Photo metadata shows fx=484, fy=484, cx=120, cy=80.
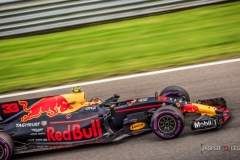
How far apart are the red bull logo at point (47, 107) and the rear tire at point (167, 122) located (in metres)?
1.43

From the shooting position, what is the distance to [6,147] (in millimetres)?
6770

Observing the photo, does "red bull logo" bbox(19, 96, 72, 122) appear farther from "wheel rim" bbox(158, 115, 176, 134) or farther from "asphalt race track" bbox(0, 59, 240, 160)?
"wheel rim" bbox(158, 115, 176, 134)

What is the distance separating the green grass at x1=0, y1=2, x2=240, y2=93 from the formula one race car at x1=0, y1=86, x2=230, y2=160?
103 inches

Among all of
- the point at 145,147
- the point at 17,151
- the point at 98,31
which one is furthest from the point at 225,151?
the point at 98,31

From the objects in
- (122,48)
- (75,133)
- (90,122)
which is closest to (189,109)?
(90,122)

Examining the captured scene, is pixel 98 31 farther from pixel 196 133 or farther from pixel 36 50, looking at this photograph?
pixel 196 133

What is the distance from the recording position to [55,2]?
11.6 m

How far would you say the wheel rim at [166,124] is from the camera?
6625 mm

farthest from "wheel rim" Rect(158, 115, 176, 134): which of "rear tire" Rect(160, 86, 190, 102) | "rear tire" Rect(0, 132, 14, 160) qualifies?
"rear tire" Rect(0, 132, 14, 160)

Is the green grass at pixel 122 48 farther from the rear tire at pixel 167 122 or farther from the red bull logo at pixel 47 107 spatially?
the rear tire at pixel 167 122

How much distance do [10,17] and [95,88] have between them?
11.2ft

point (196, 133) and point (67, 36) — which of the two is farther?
point (67, 36)

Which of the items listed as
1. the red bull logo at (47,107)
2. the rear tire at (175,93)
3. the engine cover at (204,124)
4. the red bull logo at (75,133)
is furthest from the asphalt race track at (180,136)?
the red bull logo at (47,107)

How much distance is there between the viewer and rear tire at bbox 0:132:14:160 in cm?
676
